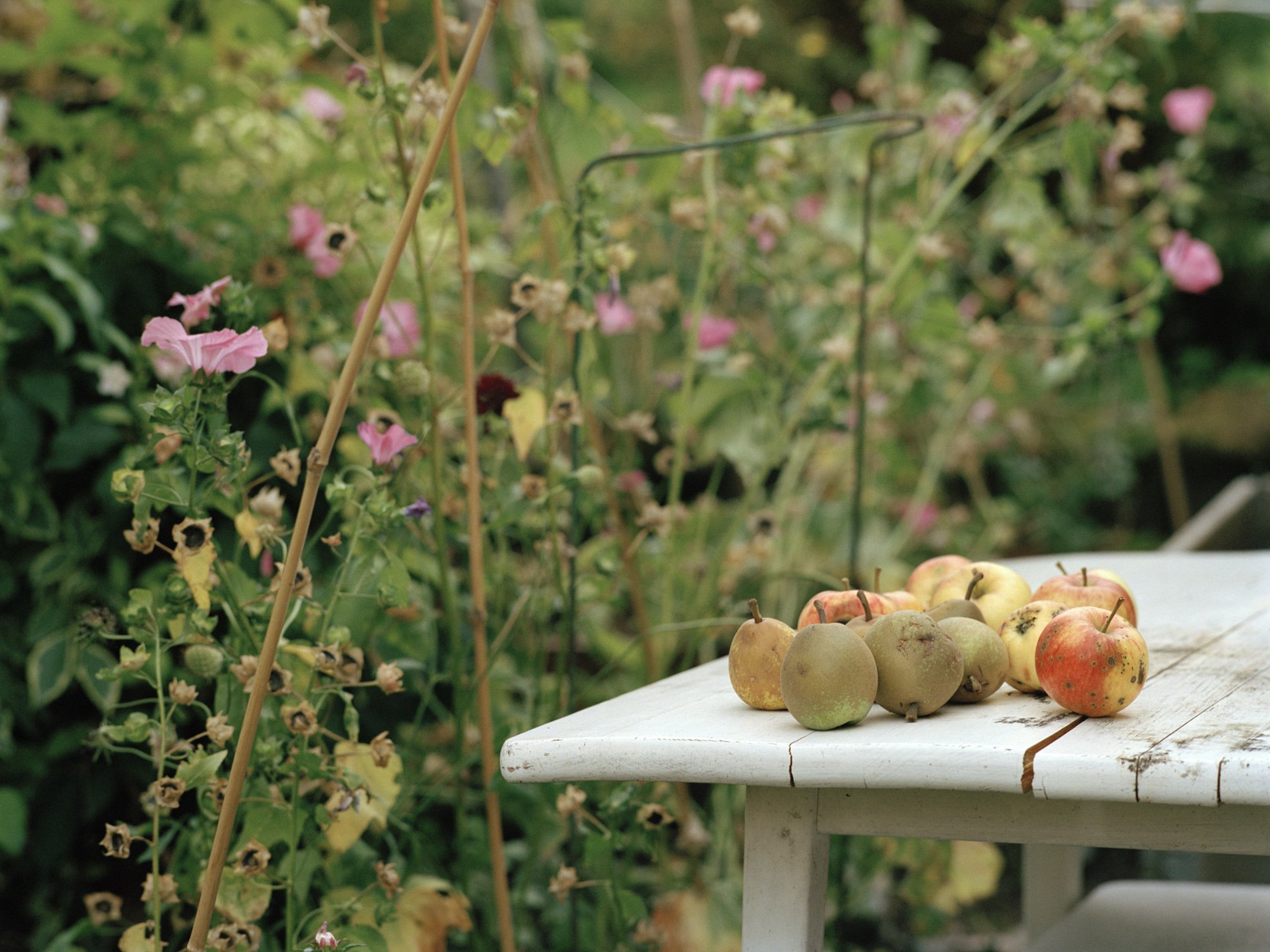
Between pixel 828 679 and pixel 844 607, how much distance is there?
0.17 m

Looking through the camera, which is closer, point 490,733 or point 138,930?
point 138,930

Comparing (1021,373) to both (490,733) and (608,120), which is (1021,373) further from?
(490,733)

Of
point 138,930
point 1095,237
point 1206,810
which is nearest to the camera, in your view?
point 1206,810

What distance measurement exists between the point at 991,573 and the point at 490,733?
20.5 inches

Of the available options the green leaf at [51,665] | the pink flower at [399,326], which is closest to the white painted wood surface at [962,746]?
the pink flower at [399,326]

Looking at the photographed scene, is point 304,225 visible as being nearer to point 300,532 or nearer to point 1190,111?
point 300,532

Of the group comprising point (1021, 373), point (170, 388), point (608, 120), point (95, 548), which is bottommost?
point (95, 548)

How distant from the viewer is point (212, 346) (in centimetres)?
87

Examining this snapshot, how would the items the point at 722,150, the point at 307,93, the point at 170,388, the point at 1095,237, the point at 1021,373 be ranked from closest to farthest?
1. the point at 170,388
2. the point at 722,150
3. the point at 307,93
4. the point at 1021,373
5. the point at 1095,237

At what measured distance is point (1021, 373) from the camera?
9.59ft

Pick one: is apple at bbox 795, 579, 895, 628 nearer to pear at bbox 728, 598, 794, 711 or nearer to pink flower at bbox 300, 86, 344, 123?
pear at bbox 728, 598, 794, 711

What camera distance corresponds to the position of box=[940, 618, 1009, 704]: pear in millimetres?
852

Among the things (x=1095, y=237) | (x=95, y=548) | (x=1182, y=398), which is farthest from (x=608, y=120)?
(x=1182, y=398)

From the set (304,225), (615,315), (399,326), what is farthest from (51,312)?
(615,315)
